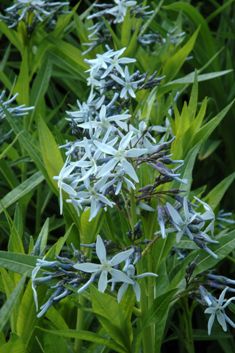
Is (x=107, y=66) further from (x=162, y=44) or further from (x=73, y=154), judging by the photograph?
(x=162, y=44)

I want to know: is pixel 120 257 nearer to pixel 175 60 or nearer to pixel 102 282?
pixel 102 282

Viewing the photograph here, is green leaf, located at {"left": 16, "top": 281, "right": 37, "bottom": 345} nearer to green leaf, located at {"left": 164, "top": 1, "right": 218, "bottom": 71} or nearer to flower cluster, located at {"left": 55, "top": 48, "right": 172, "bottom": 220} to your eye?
flower cluster, located at {"left": 55, "top": 48, "right": 172, "bottom": 220}

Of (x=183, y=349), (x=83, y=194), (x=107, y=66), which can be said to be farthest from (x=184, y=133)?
(x=183, y=349)

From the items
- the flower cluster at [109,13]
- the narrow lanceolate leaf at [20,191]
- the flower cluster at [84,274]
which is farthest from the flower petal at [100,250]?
the flower cluster at [109,13]

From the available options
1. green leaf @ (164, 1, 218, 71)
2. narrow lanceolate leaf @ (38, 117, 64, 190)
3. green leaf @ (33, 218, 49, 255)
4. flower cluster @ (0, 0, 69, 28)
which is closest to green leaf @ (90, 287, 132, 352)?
green leaf @ (33, 218, 49, 255)

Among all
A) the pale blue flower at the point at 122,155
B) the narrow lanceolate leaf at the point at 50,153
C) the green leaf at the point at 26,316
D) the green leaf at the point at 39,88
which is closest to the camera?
the pale blue flower at the point at 122,155

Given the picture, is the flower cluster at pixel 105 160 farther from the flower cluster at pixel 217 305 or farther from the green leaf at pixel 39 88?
the green leaf at pixel 39 88
